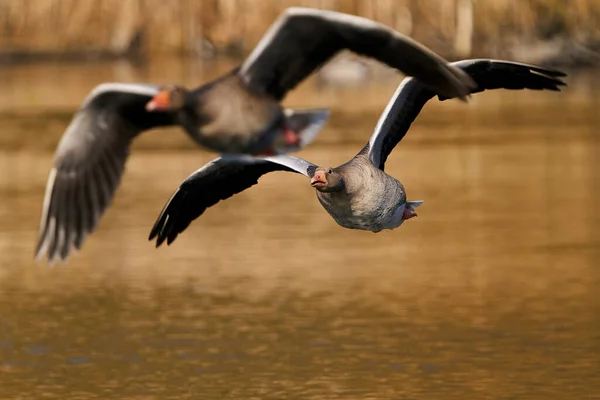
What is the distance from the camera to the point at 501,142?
120 feet

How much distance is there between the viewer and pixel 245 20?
189 ft

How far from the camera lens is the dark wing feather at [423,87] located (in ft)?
47.5

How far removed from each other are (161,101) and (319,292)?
7.47 metres

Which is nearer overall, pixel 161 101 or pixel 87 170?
pixel 161 101

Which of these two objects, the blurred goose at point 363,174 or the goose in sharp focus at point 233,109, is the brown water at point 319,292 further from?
the goose in sharp focus at point 233,109

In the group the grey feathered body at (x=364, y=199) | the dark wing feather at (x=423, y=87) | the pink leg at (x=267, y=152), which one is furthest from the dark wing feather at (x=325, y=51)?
the dark wing feather at (x=423, y=87)

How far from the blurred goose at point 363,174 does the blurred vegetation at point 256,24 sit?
40025 mm

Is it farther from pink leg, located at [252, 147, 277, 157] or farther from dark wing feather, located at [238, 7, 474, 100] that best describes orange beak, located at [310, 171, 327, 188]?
dark wing feather, located at [238, 7, 474, 100]

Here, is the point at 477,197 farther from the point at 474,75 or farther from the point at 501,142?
the point at 474,75

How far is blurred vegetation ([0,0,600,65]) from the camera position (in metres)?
57.8

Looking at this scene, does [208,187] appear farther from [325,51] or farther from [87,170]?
[325,51]

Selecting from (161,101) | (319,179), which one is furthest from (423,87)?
(161,101)

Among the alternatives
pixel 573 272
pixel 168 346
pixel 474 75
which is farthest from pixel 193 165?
pixel 474 75

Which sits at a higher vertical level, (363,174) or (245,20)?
(245,20)
